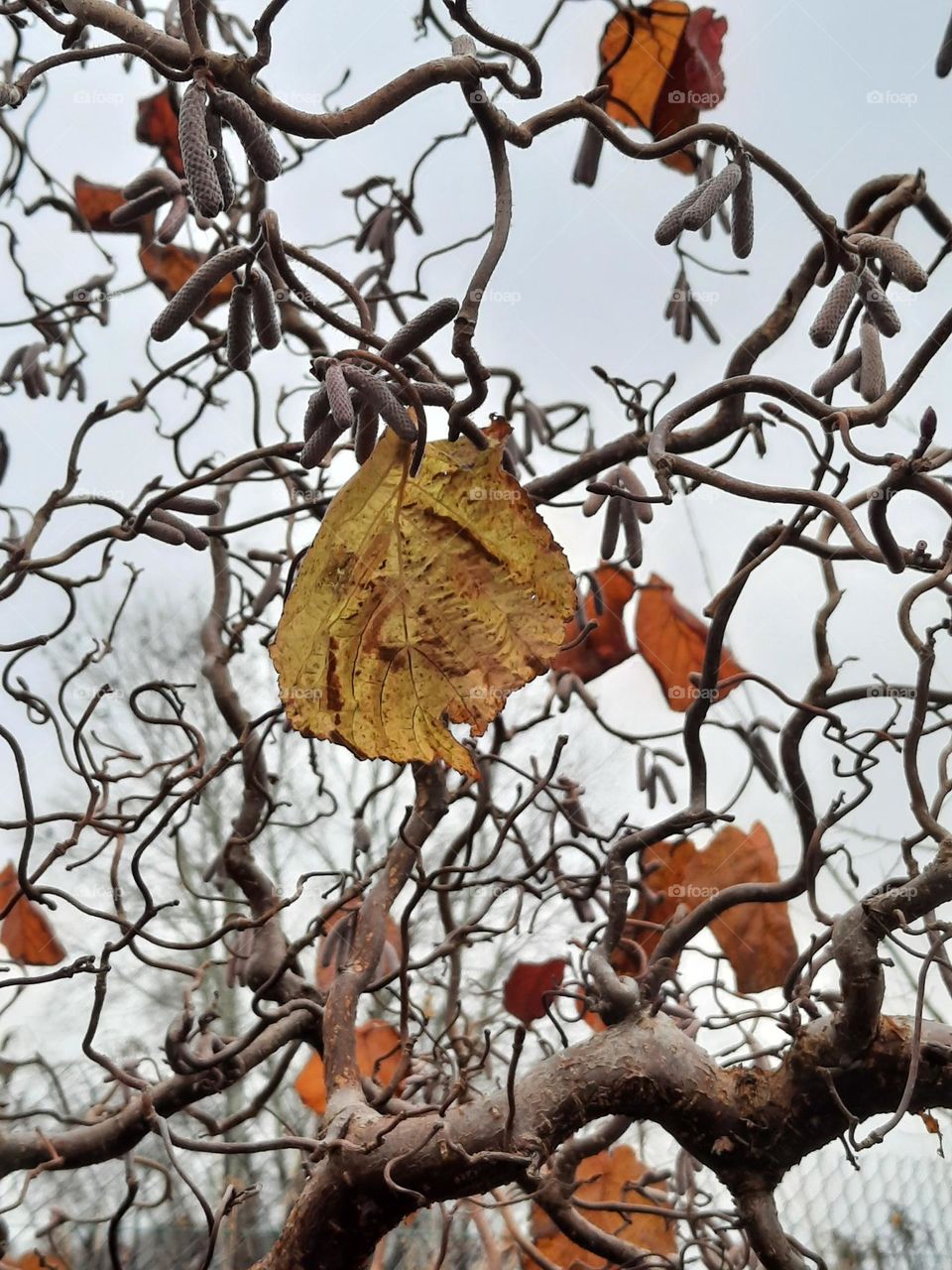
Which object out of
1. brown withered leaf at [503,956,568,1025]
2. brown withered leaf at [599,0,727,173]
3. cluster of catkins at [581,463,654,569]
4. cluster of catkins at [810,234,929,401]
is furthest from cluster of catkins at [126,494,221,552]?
brown withered leaf at [503,956,568,1025]

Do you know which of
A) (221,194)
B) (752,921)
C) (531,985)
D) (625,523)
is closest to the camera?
(221,194)

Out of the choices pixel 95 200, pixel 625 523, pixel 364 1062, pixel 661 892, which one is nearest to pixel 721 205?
pixel 625 523

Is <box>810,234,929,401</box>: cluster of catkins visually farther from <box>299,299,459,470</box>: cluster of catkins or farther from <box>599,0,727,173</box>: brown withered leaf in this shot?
<box>599,0,727,173</box>: brown withered leaf

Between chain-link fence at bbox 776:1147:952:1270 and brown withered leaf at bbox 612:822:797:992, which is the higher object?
brown withered leaf at bbox 612:822:797:992

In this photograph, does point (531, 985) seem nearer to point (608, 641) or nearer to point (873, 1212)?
point (608, 641)

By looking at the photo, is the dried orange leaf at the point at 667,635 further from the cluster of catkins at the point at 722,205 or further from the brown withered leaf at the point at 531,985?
the cluster of catkins at the point at 722,205

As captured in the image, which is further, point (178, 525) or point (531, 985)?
point (531, 985)

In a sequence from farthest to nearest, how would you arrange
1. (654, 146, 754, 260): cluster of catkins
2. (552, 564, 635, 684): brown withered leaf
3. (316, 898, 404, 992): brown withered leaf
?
(552, 564, 635, 684): brown withered leaf, (316, 898, 404, 992): brown withered leaf, (654, 146, 754, 260): cluster of catkins
